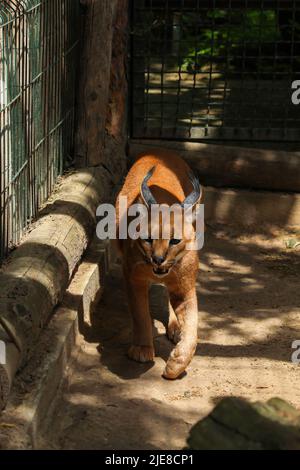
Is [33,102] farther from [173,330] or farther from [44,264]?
[173,330]

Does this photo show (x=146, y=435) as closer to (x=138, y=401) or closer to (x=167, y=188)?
(x=138, y=401)

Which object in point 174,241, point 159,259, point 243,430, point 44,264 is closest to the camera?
point 243,430

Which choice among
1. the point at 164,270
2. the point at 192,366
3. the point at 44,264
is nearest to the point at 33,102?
the point at 44,264

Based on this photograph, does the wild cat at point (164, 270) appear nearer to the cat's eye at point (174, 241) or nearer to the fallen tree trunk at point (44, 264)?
the cat's eye at point (174, 241)

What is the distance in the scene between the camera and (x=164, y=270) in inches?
226

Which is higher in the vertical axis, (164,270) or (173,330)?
(164,270)

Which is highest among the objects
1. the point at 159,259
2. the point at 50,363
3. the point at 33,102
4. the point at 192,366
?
the point at 33,102

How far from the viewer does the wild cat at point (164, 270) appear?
5777 mm

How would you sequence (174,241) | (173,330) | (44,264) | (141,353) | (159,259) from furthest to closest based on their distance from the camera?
(173,330), (141,353), (44,264), (174,241), (159,259)

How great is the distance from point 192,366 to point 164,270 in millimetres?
902

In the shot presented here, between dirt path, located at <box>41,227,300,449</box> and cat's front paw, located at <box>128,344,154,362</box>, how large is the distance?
0.05 m

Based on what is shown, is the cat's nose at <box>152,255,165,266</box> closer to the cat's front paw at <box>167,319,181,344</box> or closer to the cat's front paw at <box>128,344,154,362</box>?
the cat's front paw at <box>128,344,154,362</box>

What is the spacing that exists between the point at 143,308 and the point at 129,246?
48cm

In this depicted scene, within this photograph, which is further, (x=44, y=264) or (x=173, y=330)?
(x=173, y=330)
